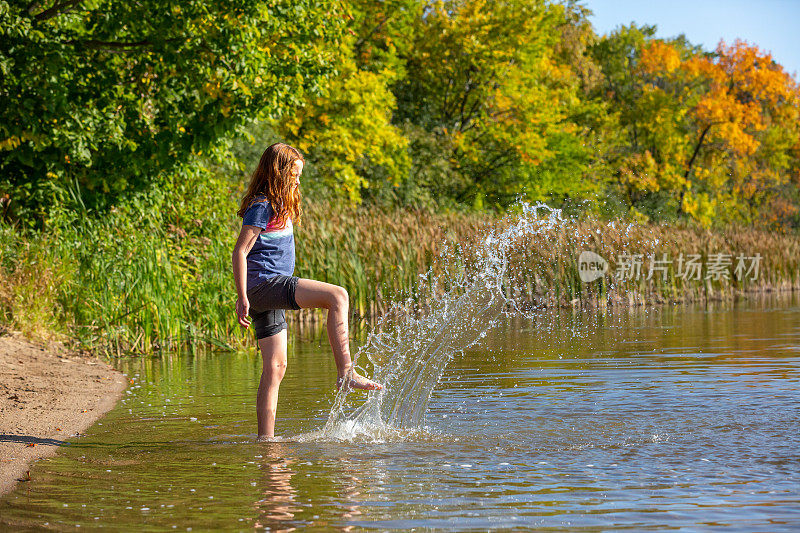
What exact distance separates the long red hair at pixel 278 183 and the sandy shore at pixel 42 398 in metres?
2.01

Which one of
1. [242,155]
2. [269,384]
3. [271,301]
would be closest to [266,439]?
[269,384]

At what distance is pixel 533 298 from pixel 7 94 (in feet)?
31.9

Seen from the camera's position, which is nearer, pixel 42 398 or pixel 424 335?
pixel 42 398

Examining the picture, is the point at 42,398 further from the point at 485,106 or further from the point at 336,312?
the point at 485,106

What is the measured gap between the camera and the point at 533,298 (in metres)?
19.4

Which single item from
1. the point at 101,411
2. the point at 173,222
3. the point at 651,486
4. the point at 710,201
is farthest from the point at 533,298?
the point at 710,201

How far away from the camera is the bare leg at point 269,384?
6762 mm

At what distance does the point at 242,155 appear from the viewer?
28.1 m

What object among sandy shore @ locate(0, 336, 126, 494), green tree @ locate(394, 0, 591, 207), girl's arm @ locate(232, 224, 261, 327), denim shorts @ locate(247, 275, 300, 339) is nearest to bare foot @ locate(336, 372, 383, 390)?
denim shorts @ locate(247, 275, 300, 339)

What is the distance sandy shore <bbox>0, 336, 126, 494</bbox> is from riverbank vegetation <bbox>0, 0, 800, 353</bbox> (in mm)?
1069

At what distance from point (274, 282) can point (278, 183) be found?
621 millimetres

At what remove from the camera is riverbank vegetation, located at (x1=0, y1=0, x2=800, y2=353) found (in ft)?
43.7

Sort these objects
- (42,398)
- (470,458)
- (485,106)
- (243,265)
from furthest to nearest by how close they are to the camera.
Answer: (485,106)
(42,398)
(243,265)
(470,458)

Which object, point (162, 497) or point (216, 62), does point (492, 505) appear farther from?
point (216, 62)
